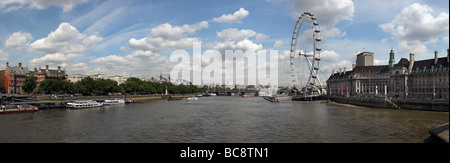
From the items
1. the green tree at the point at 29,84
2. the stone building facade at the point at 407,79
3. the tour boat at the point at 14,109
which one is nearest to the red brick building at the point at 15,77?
the green tree at the point at 29,84

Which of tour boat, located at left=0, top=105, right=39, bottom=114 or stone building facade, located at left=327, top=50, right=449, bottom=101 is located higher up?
stone building facade, located at left=327, top=50, right=449, bottom=101

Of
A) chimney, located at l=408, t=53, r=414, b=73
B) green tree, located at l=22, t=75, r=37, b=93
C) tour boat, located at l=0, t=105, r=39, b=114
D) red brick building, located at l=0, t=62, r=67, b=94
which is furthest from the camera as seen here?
red brick building, located at l=0, t=62, r=67, b=94

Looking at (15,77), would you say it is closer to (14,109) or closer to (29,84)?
(29,84)

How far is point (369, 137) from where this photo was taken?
1117 inches

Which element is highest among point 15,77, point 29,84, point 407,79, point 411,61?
point 411,61

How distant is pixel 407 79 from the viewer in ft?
290

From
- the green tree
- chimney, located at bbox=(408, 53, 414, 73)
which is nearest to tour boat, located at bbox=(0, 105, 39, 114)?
the green tree

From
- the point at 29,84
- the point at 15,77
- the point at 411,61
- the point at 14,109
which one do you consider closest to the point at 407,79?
the point at 411,61

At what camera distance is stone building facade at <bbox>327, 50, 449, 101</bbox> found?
7081 centimetres

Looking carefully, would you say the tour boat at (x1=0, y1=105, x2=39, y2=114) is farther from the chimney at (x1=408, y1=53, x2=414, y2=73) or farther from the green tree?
the chimney at (x1=408, y1=53, x2=414, y2=73)

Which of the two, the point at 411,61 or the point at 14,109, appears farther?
the point at 411,61
